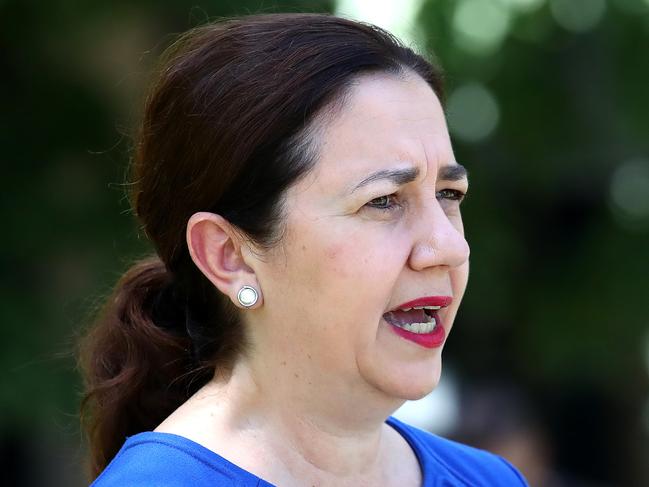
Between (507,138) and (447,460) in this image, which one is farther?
(507,138)

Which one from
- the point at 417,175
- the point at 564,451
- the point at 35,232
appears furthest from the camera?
the point at 564,451

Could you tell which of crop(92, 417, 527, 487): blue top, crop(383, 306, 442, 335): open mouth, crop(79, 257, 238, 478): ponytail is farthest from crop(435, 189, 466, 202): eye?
crop(92, 417, 527, 487): blue top

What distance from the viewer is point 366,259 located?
2068mm

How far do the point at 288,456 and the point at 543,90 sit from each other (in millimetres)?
5303

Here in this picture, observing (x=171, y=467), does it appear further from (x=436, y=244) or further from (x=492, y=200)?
(x=492, y=200)

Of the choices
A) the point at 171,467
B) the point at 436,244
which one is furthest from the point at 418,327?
the point at 171,467

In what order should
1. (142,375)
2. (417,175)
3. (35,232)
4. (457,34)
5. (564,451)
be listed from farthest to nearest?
(564,451) < (457,34) < (35,232) < (142,375) < (417,175)

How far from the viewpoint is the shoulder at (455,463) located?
95.3 inches

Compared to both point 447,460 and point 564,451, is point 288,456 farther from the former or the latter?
point 564,451

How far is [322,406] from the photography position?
220 cm

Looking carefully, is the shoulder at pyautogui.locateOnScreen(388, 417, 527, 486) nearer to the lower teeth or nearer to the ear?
the lower teeth

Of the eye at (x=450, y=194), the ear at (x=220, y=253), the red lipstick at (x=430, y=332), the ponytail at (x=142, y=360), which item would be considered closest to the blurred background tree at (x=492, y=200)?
the ponytail at (x=142, y=360)

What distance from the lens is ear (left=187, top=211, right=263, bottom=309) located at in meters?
2.20

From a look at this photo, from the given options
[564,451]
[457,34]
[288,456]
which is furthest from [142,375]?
[564,451]
